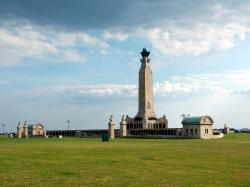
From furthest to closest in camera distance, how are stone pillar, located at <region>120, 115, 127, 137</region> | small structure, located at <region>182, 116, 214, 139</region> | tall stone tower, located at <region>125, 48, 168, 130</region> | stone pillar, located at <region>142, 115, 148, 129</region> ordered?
tall stone tower, located at <region>125, 48, 168, 130</region>
stone pillar, located at <region>142, 115, 148, 129</region>
stone pillar, located at <region>120, 115, 127, 137</region>
small structure, located at <region>182, 116, 214, 139</region>

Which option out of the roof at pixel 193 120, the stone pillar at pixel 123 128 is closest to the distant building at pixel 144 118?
the stone pillar at pixel 123 128

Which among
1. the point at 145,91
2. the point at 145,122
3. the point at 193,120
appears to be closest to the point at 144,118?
the point at 145,122

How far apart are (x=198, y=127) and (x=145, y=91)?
35634 mm

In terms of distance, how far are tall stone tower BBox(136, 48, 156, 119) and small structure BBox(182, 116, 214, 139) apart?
27.5 meters

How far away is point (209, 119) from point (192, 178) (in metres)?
103

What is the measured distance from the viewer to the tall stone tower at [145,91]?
150250 mm

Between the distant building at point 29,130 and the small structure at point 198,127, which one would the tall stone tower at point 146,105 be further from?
the distant building at point 29,130

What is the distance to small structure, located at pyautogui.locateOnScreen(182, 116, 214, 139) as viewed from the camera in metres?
118

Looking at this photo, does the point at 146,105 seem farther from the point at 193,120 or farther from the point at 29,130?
the point at 29,130

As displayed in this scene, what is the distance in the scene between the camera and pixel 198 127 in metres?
119

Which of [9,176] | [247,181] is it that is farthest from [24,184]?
[247,181]

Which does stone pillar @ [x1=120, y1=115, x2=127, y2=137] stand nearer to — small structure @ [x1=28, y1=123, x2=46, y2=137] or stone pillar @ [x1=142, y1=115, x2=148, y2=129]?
stone pillar @ [x1=142, y1=115, x2=148, y2=129]

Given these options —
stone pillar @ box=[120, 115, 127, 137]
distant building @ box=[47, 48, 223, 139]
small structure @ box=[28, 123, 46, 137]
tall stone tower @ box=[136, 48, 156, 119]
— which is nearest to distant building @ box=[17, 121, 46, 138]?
small structure @ box=[28, 123, 46, 137]

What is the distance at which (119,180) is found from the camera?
21359 mm
